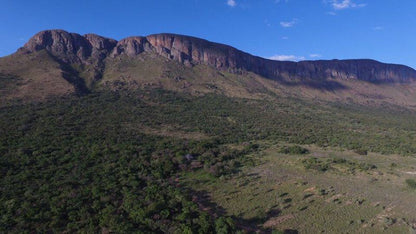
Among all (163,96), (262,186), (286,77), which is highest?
(286,77)

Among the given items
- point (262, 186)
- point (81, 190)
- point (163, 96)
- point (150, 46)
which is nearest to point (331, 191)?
point (262, 186)

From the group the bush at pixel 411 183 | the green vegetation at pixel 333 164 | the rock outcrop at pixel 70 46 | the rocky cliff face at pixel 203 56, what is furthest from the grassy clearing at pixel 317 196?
the rock outcrop at pixel 70 46

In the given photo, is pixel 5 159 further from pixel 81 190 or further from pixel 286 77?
pixel 286 77

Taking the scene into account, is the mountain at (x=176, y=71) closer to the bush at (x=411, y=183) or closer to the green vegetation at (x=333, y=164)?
the green vegetation at (x=333, y=164)

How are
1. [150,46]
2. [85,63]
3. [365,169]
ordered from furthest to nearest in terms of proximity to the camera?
[150,46] < [85,63] < [365,169]

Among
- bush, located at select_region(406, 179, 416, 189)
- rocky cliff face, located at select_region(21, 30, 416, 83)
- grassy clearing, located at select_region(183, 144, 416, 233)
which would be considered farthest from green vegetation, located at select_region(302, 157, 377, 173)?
rocky cliff face, located at select_region(21, 30, 416, 83)

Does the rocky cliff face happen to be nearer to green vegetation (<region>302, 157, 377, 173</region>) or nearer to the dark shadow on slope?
the dark shadow on slope

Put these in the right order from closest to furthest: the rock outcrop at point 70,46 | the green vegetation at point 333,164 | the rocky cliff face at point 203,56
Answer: the green vegetation at point 333,164 < the rock outcrop at point 70,46 < the rocky cliff face at point 203,56
